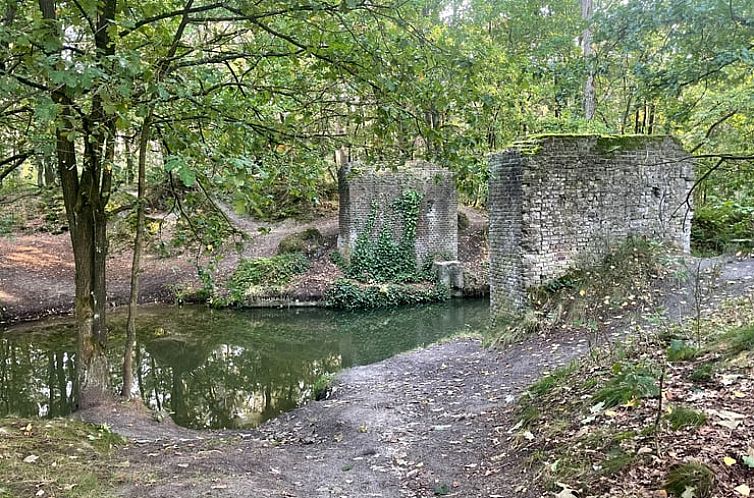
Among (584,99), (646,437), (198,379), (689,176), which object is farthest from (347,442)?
(584,99)

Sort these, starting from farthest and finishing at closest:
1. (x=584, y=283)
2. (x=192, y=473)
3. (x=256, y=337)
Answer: (x=256, y=337) < (x=584, y=283) < (x=192, y=473)

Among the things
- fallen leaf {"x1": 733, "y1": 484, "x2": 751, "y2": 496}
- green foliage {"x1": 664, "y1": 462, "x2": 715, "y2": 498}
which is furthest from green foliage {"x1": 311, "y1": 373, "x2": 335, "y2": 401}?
fallen leaf {"x1": 733, "y1": 484, "x2": 751, "y2": 496}

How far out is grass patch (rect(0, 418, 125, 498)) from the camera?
359 cm

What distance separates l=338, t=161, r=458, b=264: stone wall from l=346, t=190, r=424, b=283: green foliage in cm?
10

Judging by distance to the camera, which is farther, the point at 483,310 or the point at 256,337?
the point at 483,310

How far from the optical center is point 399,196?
19.1 m

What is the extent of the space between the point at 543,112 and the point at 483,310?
7.96 meters

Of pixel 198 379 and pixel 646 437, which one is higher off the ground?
pixel 646 437

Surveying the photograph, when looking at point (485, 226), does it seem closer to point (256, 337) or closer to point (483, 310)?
point (483, 310)

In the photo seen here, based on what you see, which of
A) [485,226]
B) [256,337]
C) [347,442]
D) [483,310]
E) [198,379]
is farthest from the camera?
[485,226]

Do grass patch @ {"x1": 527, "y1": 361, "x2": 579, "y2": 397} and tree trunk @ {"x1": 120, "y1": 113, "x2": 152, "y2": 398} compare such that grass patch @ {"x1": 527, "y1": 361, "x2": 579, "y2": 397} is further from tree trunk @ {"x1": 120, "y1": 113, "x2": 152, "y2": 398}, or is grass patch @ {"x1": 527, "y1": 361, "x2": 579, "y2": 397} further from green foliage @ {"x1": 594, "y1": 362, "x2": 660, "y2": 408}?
tree trunk @ {"x1": 120, "y1": 113, "x2": 152, "y2": 398}

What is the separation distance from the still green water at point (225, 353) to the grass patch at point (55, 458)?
11.9ft

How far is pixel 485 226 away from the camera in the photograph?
854 inches

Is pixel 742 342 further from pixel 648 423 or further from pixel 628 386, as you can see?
pixel 648 423
